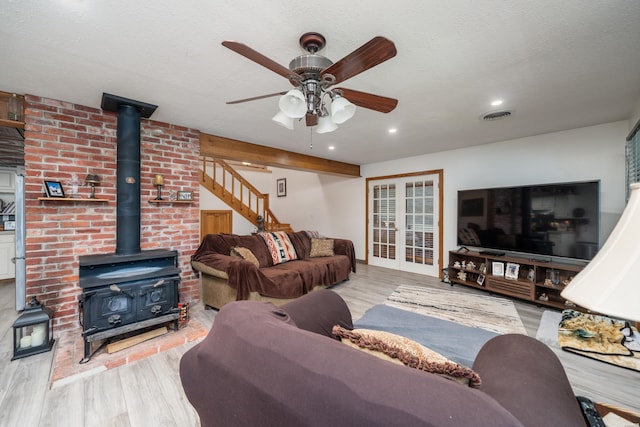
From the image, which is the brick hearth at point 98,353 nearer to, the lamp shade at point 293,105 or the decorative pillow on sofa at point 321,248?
the decorative pillow on sofa at point 321,248

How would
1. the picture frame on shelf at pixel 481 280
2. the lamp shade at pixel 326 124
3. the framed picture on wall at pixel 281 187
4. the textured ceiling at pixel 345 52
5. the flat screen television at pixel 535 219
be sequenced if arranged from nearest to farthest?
the textured ceiling at pixel 345 52
the lamp shade at pixel 326 124
the flat screen television at pixel 535 219
the picture frame on shelf at pixel 481 280
the framed picture on wall at pixel 281 187

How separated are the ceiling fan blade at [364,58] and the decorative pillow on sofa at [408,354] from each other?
1205 millimetres

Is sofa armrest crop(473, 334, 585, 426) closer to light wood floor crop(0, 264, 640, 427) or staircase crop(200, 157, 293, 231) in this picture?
light wood floor crop(0, 264, 640, 427)

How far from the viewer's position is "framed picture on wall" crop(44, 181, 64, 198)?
234 cm

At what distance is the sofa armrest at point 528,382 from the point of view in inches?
28.7

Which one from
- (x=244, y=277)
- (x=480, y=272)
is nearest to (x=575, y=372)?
(x=480, y=272)

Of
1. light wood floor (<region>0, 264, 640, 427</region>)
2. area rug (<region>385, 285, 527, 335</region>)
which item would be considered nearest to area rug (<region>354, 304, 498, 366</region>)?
area rug (<region>385, 285, 527, 335</region>)

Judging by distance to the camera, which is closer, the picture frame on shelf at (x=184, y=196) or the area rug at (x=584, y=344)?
the area rug at (x=584, y=344)

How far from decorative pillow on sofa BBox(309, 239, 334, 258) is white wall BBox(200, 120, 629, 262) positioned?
5.45 feet

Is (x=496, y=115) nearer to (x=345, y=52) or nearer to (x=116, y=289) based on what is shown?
(x=345, y=52)

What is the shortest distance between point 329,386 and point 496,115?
3324mm

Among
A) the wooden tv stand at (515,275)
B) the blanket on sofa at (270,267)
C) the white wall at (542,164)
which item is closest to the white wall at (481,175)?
the white wall at (542,164)

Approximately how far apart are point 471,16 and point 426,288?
3.49 meters

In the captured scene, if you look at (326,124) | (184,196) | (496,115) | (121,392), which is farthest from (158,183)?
(496,115)
